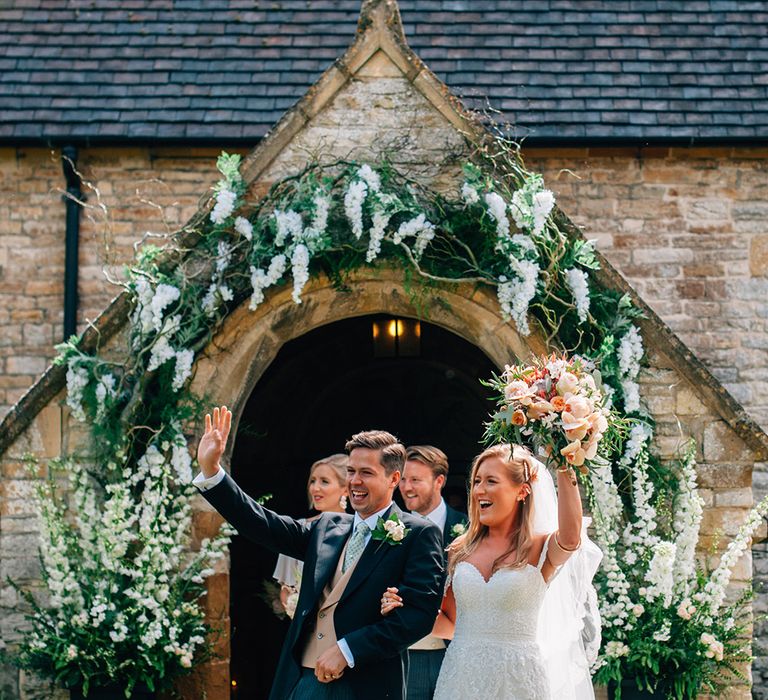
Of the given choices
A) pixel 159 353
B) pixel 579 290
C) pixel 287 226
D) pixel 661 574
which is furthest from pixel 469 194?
pixel 661 574

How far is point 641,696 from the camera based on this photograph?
646 cm

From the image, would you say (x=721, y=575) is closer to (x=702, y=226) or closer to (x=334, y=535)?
(x=334, y=535)

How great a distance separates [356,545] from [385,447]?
17.0 inches

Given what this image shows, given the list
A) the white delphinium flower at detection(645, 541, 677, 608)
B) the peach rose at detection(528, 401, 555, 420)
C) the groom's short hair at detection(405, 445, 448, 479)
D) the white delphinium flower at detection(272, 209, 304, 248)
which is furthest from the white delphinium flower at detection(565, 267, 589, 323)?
the peach rose at detection(528, 401, 555, 420)

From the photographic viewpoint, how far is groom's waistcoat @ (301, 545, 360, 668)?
15.6ft

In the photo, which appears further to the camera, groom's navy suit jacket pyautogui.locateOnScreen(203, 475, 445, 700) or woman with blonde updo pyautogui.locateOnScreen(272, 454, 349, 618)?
woman with blonde updo pyautogui.locateOnScreen(272, 454, 349, 618)

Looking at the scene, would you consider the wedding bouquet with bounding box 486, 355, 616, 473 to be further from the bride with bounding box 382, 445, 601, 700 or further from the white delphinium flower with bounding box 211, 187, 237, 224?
the white delphinium flower with bounding box 211, 187, 237, 224

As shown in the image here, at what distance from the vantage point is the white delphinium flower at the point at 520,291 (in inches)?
262

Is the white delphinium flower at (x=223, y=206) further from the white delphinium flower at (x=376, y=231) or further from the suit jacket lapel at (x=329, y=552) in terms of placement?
the suit jacket lapel at (x=329, y=552)

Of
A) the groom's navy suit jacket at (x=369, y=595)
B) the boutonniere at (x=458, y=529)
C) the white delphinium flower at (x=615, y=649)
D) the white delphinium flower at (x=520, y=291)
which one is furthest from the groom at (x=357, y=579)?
the white delphinium flower at (x=520, y=291)

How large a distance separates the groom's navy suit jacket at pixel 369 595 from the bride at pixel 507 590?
0.31 ft

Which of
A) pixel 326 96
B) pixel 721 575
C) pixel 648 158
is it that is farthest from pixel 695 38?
pixel 721 575

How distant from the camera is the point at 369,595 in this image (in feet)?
15.7

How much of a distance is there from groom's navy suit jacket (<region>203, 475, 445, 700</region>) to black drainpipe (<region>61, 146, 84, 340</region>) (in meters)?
4.85
